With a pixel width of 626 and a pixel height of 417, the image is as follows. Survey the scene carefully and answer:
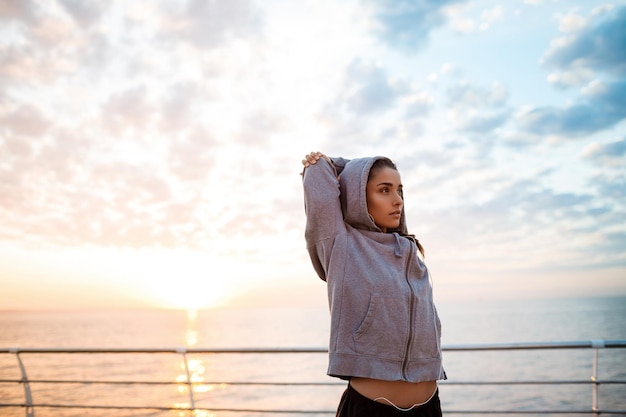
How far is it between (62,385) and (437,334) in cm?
1303

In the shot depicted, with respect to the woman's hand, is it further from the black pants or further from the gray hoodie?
the black pants

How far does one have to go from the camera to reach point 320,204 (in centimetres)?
153

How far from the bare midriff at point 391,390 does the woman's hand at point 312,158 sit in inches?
27.7

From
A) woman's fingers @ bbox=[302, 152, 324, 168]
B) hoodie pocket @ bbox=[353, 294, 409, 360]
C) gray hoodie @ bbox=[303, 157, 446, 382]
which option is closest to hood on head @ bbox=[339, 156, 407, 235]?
gray hoodie @ bbox=[303, 157, 446, 382]

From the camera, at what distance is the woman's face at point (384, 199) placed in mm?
1584

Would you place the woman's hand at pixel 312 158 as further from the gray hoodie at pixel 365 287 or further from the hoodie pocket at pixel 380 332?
the hoodie pocket at pixel 380 332

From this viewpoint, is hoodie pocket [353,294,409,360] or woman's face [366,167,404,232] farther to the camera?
woman's face [366,167,404,232]

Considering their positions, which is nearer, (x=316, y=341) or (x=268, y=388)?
(x=268, y=388)

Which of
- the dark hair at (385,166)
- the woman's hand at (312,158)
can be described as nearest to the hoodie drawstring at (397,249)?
the dark hair at (385,166)

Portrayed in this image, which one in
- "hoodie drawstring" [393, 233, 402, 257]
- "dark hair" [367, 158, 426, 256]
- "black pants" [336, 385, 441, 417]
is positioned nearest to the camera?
"black pants" [336, 385, 441, 417]

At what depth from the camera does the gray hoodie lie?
4.57ft


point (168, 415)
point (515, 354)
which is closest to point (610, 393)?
point (168, 415)

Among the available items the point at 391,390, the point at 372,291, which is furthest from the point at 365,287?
the point at 391,390

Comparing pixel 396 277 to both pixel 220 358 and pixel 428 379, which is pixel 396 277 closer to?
pixel 428 379
